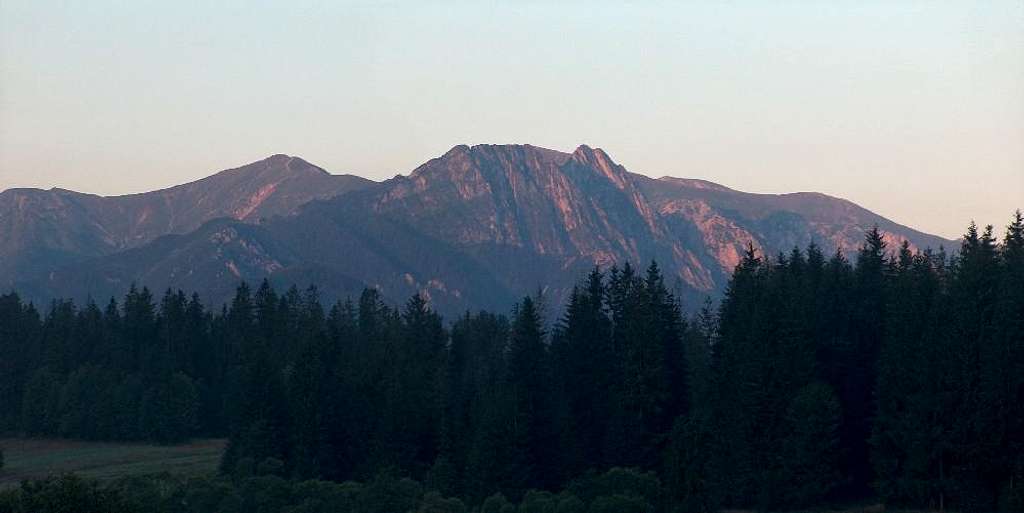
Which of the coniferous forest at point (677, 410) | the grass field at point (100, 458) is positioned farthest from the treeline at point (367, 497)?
the grass field at point (100, 458)

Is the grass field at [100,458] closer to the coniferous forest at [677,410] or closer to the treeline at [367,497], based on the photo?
the coniferous forest at [677,410]

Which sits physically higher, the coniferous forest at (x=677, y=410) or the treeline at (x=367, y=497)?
the coniferous forest at (x=677, y=410)

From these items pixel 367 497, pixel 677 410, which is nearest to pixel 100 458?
pixel 367 497

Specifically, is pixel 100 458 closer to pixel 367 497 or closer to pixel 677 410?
pixel 367 497

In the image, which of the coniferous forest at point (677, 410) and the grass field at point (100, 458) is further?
the grass field at point (100, 458)

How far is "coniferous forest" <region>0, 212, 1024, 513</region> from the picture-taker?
7894cm

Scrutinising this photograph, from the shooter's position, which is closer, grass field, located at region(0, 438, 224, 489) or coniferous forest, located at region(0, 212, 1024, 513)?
coniferous forest, located at region(0, 212, 1024, 513)

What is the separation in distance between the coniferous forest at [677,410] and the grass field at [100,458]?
896cm

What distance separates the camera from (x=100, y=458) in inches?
4845

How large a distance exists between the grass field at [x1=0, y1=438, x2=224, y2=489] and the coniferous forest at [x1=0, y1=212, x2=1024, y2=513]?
353 inches

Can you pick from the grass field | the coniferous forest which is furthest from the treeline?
the grass field

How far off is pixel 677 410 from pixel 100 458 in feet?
178

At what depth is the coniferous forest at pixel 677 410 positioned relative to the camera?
7894 cm

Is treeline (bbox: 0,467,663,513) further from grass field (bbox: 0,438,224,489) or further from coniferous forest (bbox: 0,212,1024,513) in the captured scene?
grass field (bbox: 0,438,224,489)
